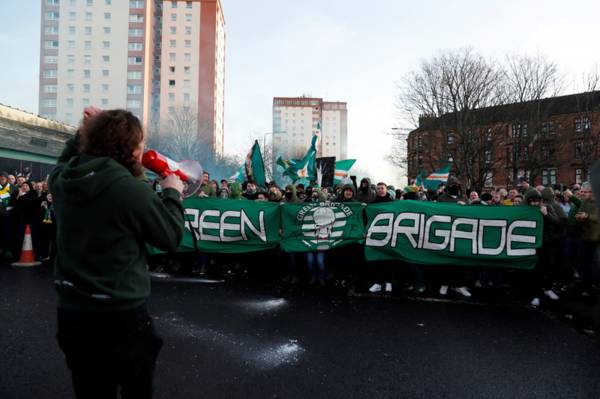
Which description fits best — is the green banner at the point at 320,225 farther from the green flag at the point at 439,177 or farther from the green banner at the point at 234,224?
the green flag at the point at 439,177

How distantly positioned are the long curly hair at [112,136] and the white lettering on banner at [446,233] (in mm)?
5554

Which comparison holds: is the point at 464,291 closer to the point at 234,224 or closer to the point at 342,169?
the point at 234,224

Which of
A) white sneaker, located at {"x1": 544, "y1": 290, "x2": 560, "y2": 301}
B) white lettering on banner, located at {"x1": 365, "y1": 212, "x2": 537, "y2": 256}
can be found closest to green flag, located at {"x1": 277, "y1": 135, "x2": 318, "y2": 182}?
white lettering on banner, located at {"x1": 365, "y1": 212, "x2": 537, "y2": 256}

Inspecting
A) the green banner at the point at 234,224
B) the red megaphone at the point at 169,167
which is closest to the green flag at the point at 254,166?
the green banner at the point at 234,224

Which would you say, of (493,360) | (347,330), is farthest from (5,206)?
(493,360)

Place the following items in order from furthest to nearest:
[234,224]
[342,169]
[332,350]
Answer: [342,169]
[234,224]
[332,350]

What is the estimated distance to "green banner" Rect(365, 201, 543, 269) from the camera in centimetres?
640

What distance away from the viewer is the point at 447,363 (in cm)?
378

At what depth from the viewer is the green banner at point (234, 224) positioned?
24.8 ft

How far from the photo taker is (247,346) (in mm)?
4117

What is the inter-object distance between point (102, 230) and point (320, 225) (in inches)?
228

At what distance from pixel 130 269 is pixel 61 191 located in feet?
1.38

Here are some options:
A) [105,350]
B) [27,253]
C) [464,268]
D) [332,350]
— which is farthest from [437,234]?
[27,253]

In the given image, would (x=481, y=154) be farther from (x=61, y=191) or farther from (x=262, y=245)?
(x=61, y=191)
